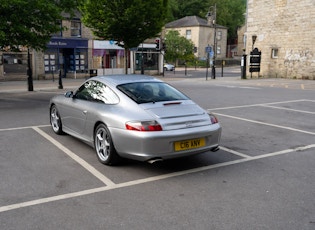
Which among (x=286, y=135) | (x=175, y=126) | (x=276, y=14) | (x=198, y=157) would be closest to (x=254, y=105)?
(x=286, y=135)

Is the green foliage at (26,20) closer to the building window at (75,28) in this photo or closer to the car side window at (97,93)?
the car side window at (97,93)

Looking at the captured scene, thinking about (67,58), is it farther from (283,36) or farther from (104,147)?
(104,147)

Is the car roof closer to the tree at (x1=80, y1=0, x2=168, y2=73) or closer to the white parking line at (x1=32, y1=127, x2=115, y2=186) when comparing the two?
the white parking line at (x1=32, y1=127, x2=115, y2=186)

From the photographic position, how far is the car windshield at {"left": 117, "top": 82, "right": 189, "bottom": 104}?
5.63 meters

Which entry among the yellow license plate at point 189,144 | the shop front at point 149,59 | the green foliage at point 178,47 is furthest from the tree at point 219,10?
the yellow license plate at point 189,144

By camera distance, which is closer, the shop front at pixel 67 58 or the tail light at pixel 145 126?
the tail light at pixel 145 126

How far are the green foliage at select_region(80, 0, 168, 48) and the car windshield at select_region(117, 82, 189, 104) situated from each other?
19043mm

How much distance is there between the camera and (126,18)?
79.9ft

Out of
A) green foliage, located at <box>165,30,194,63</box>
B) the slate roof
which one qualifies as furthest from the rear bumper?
the slate roof

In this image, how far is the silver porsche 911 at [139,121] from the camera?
16.0 feet

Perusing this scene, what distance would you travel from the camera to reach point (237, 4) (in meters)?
89.1

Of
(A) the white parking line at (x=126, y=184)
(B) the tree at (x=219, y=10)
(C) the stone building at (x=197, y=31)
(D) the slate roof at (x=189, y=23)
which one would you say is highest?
(B) the tree at (x=219, y=10)

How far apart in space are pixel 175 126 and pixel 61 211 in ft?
6.43

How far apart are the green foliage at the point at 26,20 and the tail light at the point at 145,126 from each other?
816cm
